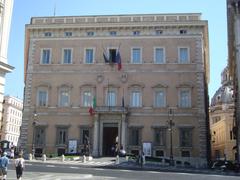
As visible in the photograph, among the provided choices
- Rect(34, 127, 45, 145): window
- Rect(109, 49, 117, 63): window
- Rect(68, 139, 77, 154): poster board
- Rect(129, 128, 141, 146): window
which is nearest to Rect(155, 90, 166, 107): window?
Rect(129, 128, 141, 146): window

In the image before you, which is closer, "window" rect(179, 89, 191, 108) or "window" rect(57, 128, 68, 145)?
"window" rect(179, 89, 191, 108)

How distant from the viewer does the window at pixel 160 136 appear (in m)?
44.3

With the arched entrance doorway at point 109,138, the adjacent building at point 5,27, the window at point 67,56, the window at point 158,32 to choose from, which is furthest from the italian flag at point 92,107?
the adjacent building at point 5,27

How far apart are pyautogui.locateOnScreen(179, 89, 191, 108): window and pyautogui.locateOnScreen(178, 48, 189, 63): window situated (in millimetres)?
3519

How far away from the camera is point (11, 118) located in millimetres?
109000

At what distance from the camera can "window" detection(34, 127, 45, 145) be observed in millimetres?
46062

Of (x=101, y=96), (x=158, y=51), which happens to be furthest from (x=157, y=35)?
(x=101, y=96)

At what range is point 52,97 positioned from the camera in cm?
4694

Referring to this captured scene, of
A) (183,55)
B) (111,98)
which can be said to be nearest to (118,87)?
(111,98)

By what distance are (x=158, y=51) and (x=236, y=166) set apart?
17439mm

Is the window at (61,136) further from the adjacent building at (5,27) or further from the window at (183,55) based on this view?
the adjacent building at (5,27)

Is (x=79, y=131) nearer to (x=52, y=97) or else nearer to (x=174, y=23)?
(x=52, y=97)

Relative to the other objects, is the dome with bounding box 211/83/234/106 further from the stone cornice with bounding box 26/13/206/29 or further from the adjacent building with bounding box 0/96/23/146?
the stone cornice with bounding box 26/13/206/29

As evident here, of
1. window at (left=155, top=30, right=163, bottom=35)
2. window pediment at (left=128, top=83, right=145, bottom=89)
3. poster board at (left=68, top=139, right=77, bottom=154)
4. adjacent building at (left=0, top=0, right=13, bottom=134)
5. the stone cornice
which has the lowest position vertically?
poster board at (left=68, top=139, right=77, bottom=154)
